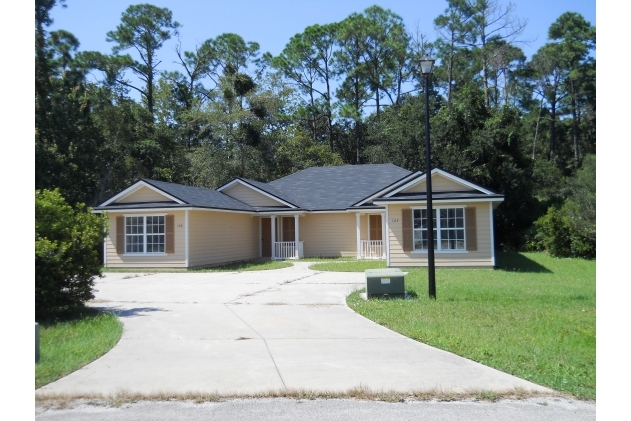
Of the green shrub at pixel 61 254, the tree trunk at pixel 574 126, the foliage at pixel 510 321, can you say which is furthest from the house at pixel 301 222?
the green shrub at pixel 61 254

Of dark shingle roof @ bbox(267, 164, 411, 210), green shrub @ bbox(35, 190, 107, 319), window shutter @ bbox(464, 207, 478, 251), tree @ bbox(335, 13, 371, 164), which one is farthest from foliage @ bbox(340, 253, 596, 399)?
dark shingle roof @ bbox(267, 164, 411, 210)

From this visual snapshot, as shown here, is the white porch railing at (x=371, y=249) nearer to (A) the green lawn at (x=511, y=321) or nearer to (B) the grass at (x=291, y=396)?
(A) the green lawn at (x=511, y=321)

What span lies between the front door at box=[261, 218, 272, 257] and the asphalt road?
69.2 feet

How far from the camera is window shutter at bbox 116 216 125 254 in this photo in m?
20.5

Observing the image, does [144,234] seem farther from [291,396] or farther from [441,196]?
[291,396]

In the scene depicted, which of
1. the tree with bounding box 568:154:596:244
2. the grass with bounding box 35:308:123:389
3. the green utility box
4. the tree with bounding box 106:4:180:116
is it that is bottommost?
the grass with bounding box 35:308:123:389

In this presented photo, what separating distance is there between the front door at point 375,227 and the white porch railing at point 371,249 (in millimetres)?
675

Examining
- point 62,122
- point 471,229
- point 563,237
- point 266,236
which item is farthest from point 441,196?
point 62,122

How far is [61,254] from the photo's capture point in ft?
27.6

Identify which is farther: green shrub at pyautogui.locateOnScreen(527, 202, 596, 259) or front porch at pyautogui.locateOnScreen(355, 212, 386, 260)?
front porch at pyautogui.locateOnScreen(355, 212, 386, 260)

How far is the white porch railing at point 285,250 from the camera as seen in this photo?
2434 centimetres

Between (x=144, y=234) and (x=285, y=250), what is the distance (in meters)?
6.79

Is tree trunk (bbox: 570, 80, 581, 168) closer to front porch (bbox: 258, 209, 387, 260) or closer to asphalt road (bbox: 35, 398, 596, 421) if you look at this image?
front porch (bbox: 258, 209, 387, 260)
